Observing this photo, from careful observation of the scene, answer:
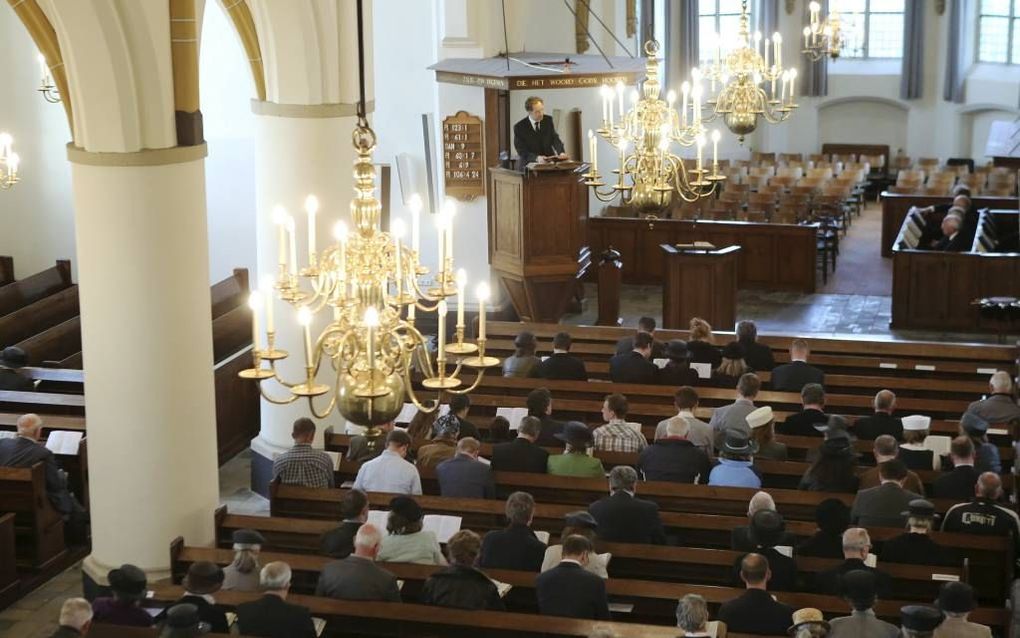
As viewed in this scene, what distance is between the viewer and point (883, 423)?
439 inches

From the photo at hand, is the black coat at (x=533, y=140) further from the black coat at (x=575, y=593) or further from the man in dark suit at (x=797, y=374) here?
the black coat at (x=575, y=593)

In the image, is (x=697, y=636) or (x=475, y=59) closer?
(x=697, y=636)

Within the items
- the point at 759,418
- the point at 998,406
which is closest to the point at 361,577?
the point at 759,418

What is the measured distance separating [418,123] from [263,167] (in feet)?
17.8

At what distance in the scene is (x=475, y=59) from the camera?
17.4m

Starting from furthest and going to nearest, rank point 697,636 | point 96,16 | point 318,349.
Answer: point 96,16 < point 697,636 < point 318,349

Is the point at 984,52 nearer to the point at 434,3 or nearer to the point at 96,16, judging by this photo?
the point at 434,3

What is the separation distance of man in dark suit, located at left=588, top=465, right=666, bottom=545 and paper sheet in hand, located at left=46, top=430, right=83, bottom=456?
196 inches

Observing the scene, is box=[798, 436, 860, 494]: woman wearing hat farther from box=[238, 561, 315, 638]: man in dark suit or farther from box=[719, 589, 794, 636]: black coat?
box=[238, 561, 315, 638]: man in dark suit

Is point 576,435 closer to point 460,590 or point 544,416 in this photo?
point 544,416

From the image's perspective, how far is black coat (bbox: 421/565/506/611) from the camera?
8.09 m

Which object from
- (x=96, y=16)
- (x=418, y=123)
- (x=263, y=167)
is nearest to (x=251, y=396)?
(x=263, y=167)

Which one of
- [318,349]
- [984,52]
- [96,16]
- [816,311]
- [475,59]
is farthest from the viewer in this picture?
[984,52]

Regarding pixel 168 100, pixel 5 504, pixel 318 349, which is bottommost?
pixel 5 504
